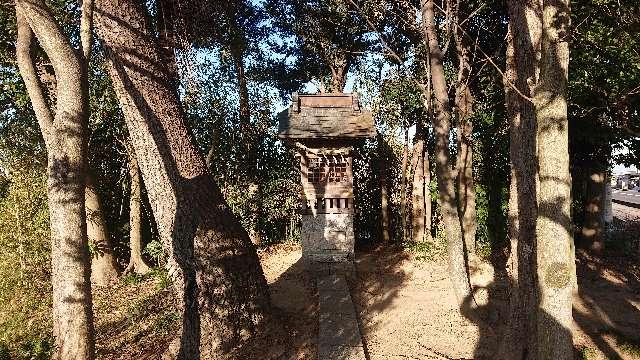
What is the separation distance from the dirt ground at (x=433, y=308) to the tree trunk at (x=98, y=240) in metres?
4.26

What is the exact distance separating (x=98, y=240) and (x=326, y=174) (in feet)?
21.3

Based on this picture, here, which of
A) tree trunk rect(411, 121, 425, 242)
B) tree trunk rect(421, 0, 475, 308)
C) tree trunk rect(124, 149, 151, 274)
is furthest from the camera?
tree trunk rect(411, 121, 425, 242)

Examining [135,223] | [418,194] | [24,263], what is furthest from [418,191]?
[24,263]

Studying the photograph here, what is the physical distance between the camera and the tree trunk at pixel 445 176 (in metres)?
7.51

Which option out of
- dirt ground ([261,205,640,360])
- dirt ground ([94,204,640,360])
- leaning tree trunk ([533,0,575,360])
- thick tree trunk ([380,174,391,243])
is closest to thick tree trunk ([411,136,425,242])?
thick tree trunk ([380,174,391,243])

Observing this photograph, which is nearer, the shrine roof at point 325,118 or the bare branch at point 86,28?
the bare branch at point 86,28

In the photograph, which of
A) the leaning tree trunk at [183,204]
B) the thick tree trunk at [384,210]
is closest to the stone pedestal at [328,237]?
the leaning tree trunk at [183,204]

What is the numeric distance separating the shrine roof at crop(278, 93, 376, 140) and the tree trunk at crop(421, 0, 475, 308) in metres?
1.93

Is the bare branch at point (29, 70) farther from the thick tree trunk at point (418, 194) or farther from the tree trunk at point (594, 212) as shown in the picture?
the tree trunk at point (594, 212)

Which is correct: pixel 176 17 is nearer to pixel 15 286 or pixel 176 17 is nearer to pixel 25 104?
pixel 15 286

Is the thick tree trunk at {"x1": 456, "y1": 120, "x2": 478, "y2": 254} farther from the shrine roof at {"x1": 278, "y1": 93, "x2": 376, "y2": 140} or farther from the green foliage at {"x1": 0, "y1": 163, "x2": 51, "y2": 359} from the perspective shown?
the green foliage at {"x1": 0, "y1": 163, "x2": 51, "y2": 359}

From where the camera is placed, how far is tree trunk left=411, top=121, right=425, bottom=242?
13.3m

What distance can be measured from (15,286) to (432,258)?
9.56 m

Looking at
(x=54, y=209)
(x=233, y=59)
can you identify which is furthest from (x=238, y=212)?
(x=54, y=209)
